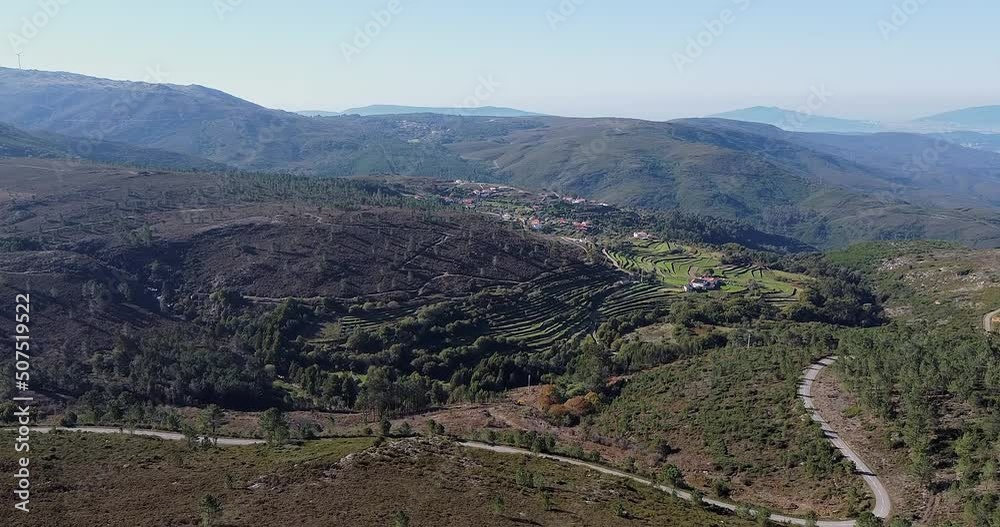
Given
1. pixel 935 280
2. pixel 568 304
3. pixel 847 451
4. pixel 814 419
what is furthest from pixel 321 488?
pixel 935 280

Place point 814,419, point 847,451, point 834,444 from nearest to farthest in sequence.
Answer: point 847,451
point 834,444
point 814,419

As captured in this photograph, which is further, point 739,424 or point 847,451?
point 739,424

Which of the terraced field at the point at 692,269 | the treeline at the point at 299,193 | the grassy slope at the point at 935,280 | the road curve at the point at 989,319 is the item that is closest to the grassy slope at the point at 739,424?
the road curve at the point at 989,319

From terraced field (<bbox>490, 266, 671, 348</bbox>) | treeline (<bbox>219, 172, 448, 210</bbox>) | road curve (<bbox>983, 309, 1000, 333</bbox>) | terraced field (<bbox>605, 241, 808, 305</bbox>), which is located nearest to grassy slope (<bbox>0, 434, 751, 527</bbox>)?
terraced field (<bbox>490, 266, 671, 348</bbox>)

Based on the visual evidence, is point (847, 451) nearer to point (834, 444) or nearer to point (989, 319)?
point (834, 444)

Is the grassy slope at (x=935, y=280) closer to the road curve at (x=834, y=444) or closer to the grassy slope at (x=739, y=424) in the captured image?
the grassy slope at (x=739, y=424)
